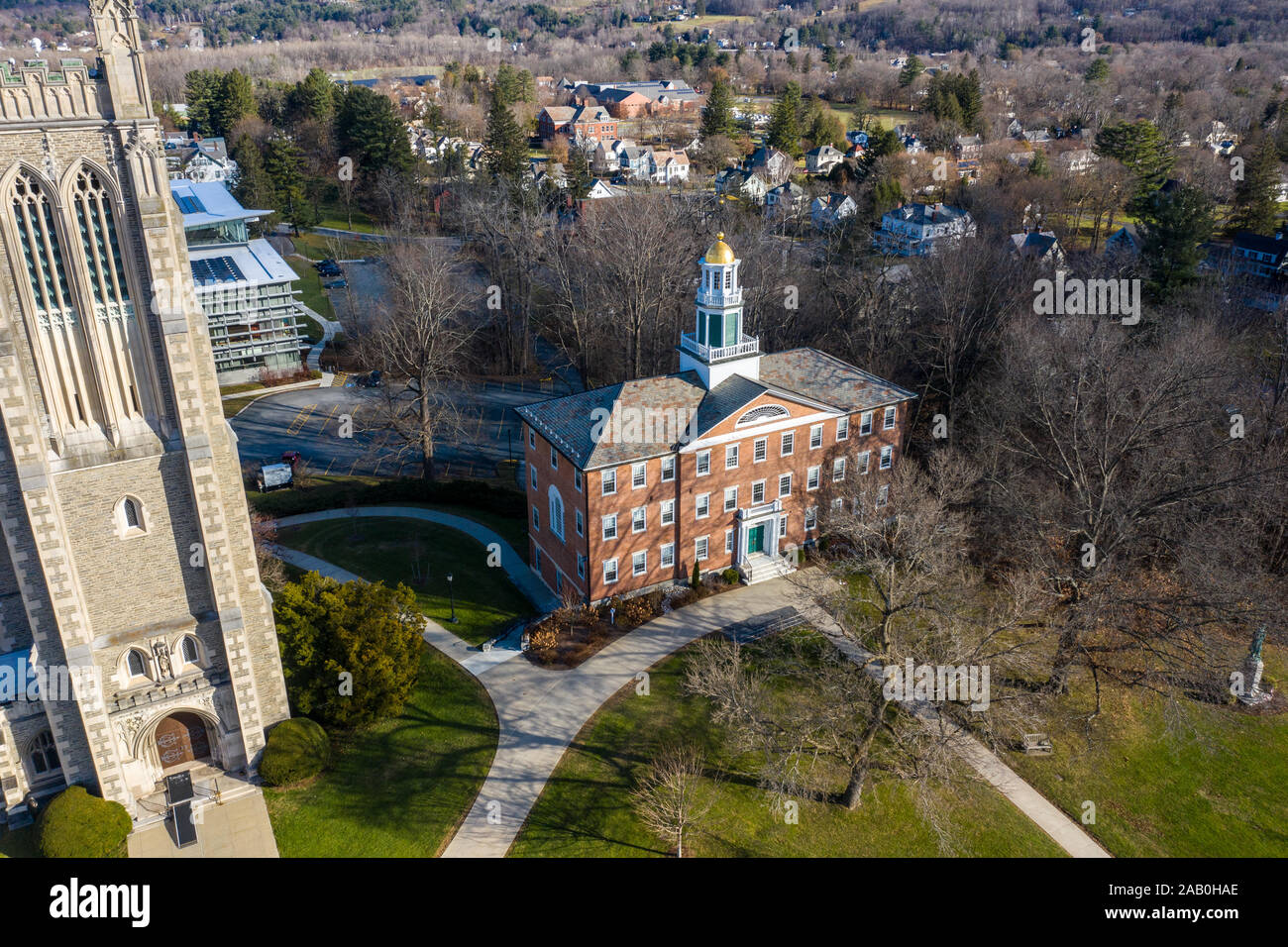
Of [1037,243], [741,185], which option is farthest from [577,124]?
[1037,243]

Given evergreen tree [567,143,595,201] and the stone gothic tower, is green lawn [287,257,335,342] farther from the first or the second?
the stone gothic tower

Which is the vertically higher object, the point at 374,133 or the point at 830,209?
the point at 374,133

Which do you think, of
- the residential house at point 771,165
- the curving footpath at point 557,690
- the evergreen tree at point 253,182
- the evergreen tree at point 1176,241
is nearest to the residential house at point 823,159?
the residential house at point 771,165

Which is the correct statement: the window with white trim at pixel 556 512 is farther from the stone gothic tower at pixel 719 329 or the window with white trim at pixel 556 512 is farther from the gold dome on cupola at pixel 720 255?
the gold dome on cupola at pixel 720 255

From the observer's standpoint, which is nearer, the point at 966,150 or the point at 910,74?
the point at 966,150

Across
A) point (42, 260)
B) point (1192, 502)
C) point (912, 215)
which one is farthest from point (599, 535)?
point (912, 215)

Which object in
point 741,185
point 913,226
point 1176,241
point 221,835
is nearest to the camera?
point 221,835

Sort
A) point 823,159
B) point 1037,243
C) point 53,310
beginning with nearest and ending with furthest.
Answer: point 53,310 → point 1037,243 → point 823,159

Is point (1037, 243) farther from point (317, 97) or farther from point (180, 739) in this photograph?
point (317, 97)
